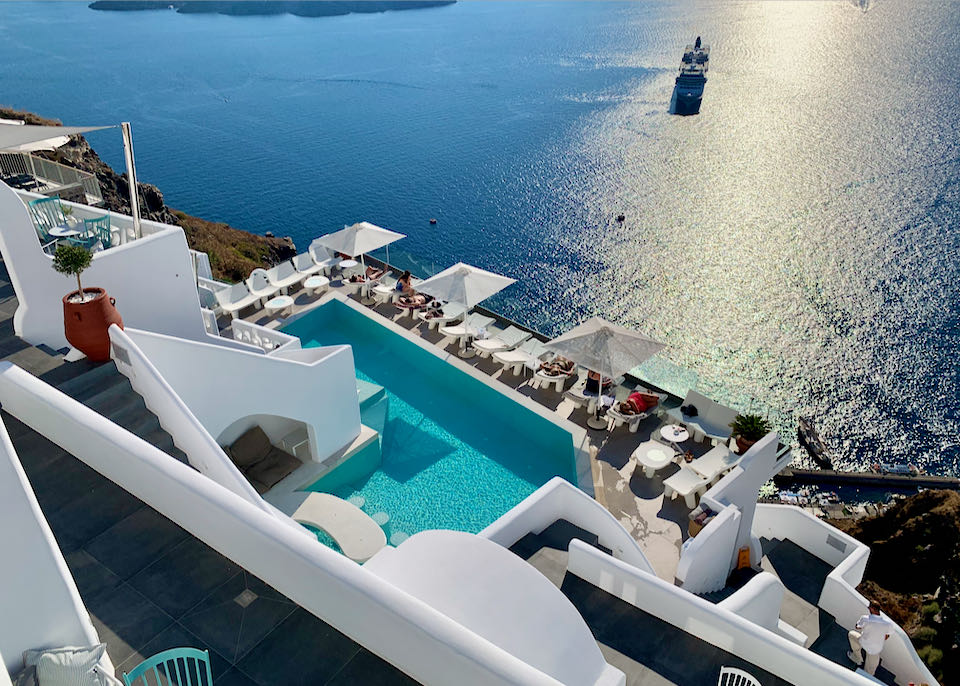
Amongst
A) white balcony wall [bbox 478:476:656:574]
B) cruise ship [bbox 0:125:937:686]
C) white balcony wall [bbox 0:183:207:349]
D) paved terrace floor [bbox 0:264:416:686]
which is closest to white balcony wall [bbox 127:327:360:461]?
cruise ship [bbox 0:125:937:686]

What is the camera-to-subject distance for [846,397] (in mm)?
23359

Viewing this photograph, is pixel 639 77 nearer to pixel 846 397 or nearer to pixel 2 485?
pixel 846 397

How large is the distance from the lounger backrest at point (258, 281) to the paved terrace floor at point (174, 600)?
10378 millimetres

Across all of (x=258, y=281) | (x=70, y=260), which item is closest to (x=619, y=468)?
(x=70, y=260)

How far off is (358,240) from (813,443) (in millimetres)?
14740

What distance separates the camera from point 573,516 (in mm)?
8578

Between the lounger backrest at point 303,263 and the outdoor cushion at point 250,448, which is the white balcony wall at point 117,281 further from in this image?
the lounger backrest at point 303,263

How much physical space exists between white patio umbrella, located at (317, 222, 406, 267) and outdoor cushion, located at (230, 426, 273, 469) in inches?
265

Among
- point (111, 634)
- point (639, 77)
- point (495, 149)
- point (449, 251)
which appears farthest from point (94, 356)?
point (639, 77)

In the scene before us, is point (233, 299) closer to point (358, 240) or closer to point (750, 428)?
point (358, 240)

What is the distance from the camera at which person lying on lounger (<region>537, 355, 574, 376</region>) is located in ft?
46.1

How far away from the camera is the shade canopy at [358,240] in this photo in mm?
17453

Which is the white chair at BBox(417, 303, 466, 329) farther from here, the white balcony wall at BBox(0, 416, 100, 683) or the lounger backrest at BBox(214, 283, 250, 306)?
the white balcony wall at BBox(0, 416, 100, 683)

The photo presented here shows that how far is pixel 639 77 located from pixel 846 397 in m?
44.1
